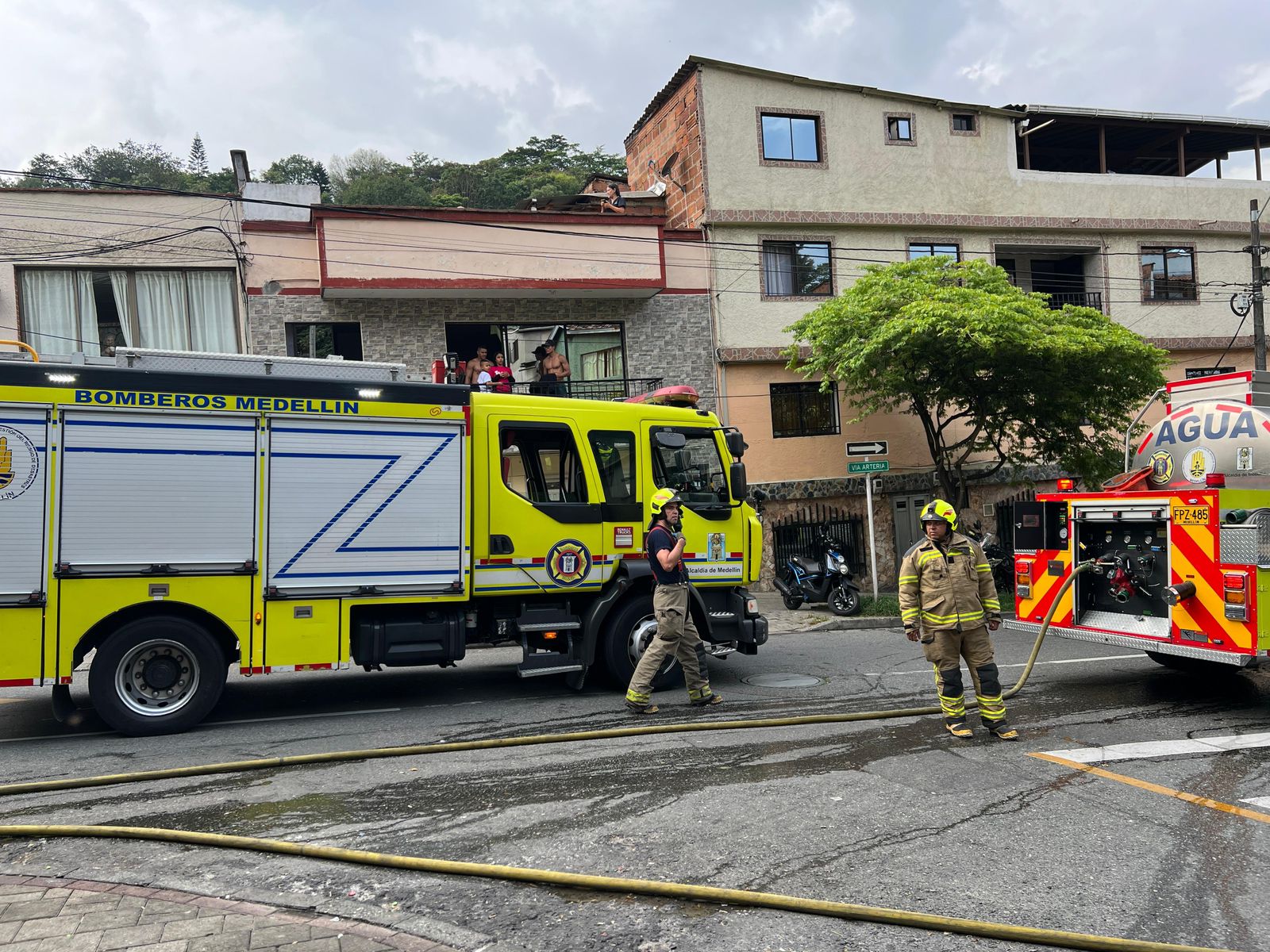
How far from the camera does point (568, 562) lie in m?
8.32

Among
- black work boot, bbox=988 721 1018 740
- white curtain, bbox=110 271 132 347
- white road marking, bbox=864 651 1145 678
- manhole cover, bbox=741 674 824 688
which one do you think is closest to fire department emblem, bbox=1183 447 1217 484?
white road marking, bbox=864 651 1145 678

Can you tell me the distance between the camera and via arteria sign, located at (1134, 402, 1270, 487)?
8.15m

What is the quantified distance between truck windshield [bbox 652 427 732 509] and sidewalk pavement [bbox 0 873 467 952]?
550cm

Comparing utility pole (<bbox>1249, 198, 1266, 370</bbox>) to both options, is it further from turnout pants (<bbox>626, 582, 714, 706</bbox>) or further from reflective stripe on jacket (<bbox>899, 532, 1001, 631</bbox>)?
turnout pants (<bbox>626, 582, 714, 706</bbox>)

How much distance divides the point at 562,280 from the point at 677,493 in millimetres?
9553

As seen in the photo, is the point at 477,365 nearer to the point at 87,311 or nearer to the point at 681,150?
the point at 87,311

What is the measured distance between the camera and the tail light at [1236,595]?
7176mm

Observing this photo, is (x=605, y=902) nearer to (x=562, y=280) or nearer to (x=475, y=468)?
(x=475, y=468)

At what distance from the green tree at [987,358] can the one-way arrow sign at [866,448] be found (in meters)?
1.47

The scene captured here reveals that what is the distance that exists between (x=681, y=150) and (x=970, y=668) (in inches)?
619

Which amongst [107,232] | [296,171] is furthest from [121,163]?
[107,232]

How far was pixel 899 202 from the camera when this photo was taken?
2023 centimetres

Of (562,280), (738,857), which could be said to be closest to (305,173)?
(562,280)

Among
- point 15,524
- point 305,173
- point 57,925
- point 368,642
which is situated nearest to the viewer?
point 57,925
